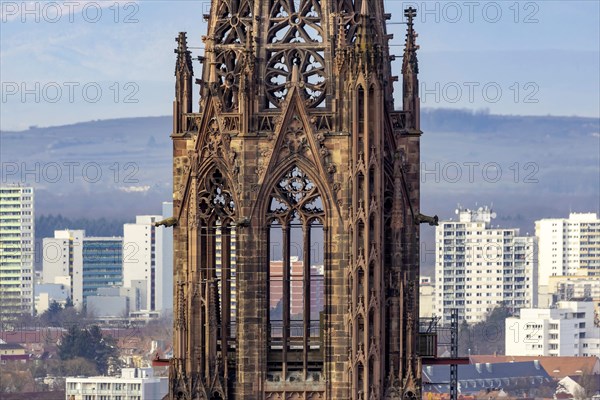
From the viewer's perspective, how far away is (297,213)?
57.0 m

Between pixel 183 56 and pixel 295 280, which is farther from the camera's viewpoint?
pixel 183 56

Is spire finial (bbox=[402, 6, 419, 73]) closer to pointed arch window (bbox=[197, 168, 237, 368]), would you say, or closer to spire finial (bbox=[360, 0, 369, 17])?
spire finial (bbox=[360, 0, 369, 17])

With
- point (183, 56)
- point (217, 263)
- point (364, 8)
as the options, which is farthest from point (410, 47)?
point (217, 263)

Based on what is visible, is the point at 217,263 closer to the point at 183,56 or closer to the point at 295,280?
the point at 295,280

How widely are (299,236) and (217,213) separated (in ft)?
8.80

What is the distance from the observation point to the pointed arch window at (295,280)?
186ft

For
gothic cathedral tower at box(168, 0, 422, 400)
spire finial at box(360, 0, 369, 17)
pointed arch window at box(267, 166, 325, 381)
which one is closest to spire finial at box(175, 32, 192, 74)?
gothic cathedral tower at box(168, 0, 422, 400)

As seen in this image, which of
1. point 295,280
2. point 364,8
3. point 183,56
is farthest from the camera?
point 183,56

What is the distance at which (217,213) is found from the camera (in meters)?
57.8

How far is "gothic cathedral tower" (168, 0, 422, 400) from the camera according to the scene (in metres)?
56.4

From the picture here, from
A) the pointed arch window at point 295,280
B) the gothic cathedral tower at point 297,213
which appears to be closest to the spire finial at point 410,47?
the gothic cathedral tower at point 297,213

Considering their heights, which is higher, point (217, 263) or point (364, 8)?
point (364, 8)

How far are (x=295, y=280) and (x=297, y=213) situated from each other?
5.14ft

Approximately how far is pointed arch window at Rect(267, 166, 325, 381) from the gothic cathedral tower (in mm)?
27
